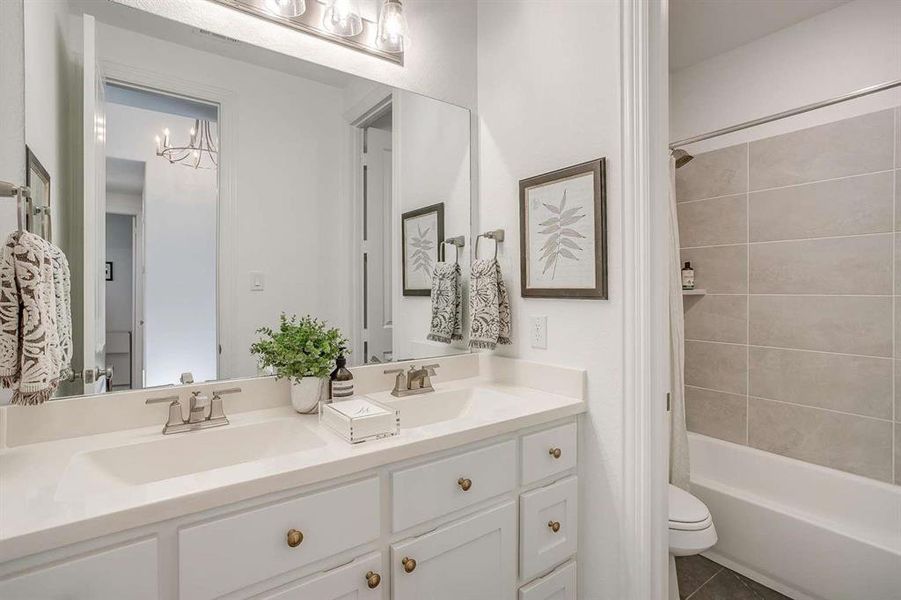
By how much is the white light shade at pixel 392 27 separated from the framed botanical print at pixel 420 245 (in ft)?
1.95

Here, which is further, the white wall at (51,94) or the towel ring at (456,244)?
the towel ring at (456,244)

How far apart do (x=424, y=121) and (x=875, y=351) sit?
2.17 m

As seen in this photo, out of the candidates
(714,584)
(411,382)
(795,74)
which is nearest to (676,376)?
(714,584)

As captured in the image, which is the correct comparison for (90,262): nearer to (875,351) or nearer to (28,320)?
(28,320)

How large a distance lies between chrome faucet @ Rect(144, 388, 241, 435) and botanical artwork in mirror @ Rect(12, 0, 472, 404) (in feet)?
0.26

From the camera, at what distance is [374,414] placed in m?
1.07

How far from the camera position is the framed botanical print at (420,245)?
1.71 meters

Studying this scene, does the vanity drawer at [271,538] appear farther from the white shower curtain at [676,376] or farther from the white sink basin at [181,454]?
the white shower curtain at [676,376]

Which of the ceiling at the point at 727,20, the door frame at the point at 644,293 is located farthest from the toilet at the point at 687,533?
the ceiling at the point at 727,20

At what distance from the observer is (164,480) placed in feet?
2.97

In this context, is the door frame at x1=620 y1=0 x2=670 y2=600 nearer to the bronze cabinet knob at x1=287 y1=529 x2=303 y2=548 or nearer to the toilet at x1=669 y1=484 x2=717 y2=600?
the toilet at x1=669 y1=484 x2=717 y2=600

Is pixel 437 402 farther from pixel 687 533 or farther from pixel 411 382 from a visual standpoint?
pixel 687 533

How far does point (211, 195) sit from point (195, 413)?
0.63 m

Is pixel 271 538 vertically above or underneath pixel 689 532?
above
